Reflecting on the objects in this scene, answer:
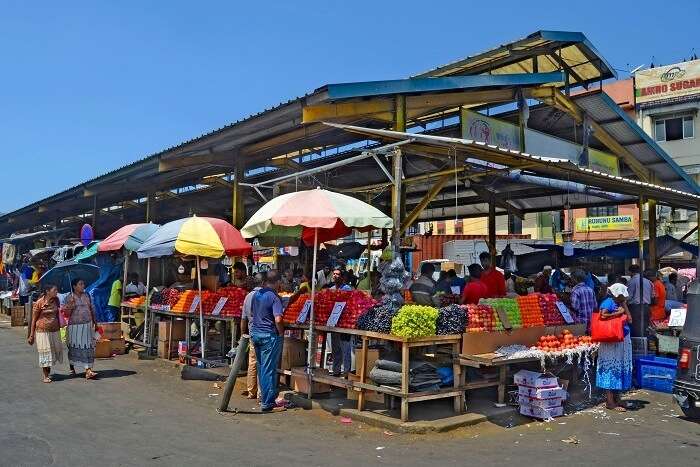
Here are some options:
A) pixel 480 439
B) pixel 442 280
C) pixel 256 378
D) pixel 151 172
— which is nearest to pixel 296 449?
pixel 480 439

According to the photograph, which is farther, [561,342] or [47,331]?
[47,331]

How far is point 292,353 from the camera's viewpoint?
9336 millimetres

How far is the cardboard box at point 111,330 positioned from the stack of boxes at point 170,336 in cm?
149

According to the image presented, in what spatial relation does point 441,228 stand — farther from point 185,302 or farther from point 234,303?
point 234,303

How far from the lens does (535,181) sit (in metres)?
12.0

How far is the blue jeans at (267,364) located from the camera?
27.4 feet

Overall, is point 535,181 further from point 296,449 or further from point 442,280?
point 296,449

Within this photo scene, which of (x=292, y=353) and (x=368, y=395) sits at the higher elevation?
(x=292, y=353)

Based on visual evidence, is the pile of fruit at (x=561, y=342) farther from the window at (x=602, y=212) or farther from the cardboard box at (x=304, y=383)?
the window at (x=602, y=212)

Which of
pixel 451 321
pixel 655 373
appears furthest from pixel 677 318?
pixel 451 321

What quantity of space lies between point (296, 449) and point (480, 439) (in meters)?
2.19

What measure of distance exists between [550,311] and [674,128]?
90.5ft

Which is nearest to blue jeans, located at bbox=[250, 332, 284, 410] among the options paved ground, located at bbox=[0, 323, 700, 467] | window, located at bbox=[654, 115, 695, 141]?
paved ground, located at bbox=[0, 323, 700, 467]

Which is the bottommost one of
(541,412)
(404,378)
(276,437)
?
(276,437)
